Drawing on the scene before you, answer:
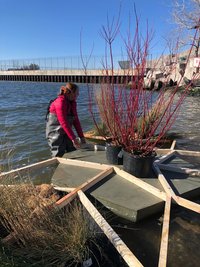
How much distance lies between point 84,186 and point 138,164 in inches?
35.5

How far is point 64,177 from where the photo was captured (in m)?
4.85

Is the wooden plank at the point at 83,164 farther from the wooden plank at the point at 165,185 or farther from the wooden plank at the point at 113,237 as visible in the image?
the wooden plank at the point at 113,237

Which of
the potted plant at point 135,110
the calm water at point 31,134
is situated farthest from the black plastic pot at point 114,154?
the calm water at point 31,134

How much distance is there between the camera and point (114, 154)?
16.6ft

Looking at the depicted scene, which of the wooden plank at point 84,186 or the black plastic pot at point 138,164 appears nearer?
the wooden plank at point 84,186

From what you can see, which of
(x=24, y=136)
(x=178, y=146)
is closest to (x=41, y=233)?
→ (x=178, y=146)

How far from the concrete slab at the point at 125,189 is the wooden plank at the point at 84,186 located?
0.06 m

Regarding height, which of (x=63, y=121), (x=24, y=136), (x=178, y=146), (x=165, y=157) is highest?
(x=63, y=121)

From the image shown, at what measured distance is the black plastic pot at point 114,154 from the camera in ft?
16.4

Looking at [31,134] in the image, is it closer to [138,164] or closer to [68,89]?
[68,89]

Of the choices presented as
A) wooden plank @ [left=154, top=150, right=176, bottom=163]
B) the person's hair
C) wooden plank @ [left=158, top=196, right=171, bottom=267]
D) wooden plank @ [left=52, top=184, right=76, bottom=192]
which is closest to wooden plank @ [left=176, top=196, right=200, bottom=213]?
wooden plank @ [left=158, top=196, right=171, bottom=267]

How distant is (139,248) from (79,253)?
33.0 inches

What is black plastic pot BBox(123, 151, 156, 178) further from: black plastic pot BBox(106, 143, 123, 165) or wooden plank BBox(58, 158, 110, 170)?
wooden plank BBox(58, 158, 110, 170)

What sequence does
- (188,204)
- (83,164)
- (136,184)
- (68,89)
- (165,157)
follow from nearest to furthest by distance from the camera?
(188,204) → (136,184) → (83,164) → (68,89) → (165,157)
